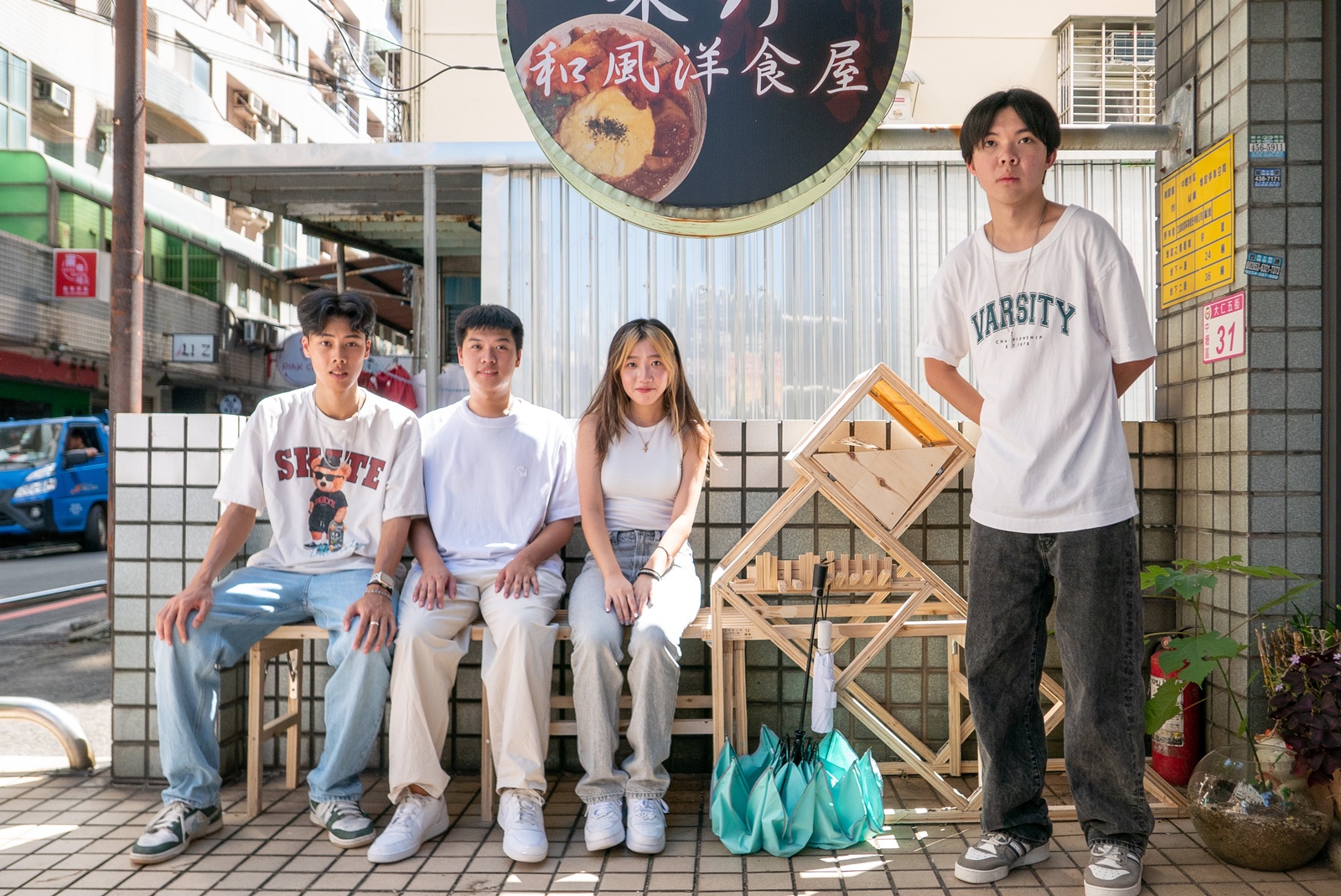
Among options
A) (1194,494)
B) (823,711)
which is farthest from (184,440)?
(1194,494)

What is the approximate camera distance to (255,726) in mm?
3074

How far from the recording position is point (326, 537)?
3207 mm

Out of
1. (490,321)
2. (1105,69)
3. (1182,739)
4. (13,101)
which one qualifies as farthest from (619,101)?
(13,101)

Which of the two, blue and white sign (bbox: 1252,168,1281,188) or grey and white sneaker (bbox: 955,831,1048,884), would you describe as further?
blue and white sign (bbox: 1252,168,1281,188)

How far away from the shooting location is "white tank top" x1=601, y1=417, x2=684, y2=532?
3205mm

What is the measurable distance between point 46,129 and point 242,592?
20.1 metres

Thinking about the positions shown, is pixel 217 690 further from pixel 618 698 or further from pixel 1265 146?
pixel 1265 146

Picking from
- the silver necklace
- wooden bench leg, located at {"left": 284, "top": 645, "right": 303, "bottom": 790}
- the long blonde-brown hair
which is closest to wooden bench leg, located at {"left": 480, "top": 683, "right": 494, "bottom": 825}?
wooden bench leg, located at {"left": 284, "top": 645, "right": 303, "bottom": 790}

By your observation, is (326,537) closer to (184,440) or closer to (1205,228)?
(184,440)

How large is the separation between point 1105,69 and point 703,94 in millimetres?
11818

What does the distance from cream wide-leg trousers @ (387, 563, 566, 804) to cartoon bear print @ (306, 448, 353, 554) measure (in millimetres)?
410

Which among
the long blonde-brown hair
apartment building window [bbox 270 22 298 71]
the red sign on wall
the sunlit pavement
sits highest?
apartment building window [bbox 270 22 298 71]

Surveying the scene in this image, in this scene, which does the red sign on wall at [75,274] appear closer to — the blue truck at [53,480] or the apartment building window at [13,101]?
the apartment building window at [13,101]

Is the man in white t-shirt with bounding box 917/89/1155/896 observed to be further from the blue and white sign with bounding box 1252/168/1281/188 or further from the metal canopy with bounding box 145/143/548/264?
the metal canopy with bounding box 145/143/548/264
